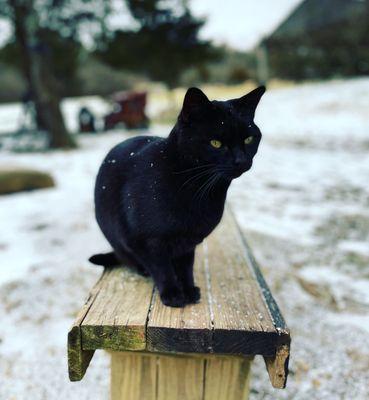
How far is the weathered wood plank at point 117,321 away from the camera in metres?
1.20

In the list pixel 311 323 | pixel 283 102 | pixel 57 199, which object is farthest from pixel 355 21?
pixel 311 323

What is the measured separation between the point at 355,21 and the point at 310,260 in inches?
648

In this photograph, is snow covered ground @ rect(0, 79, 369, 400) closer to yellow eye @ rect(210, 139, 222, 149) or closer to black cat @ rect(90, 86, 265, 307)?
black cat @ rect(90, 86, 265, 307)

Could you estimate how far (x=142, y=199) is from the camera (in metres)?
1.36

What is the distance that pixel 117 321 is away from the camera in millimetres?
1215

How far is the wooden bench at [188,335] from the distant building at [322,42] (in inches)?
659

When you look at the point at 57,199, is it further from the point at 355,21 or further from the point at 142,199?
the point at 355,21

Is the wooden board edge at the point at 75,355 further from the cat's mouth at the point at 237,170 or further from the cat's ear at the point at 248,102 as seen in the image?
the cat's ear at the point at 248,102

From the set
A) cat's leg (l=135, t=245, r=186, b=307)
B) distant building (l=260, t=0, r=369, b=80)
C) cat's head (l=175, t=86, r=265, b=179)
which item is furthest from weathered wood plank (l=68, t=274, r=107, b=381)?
distant building (l=260, t=0, r=369, b=80)

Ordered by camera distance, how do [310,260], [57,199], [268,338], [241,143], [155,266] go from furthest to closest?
[57,199], [310,260], [155,266], [241,143], [268,338]

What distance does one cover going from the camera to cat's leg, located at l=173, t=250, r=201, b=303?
144 centimetres

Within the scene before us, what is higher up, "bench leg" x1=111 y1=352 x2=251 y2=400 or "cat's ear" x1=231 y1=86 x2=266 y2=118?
"cat's ear" x1=231 y1=86 x2=266 y2=118

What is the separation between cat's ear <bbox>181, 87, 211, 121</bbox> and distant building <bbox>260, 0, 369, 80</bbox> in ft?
55.2

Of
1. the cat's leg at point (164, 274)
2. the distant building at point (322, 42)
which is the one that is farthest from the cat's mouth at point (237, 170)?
the distant building at point (322, 42)
